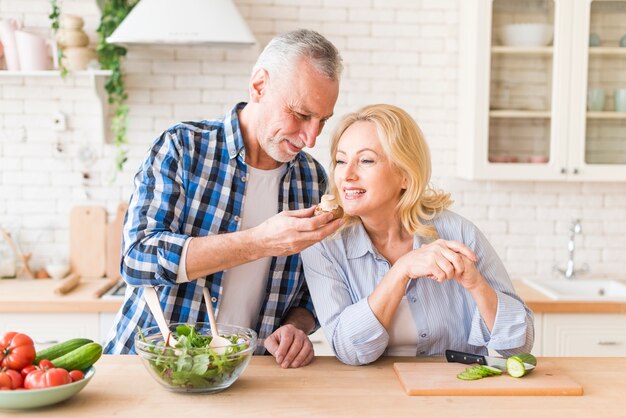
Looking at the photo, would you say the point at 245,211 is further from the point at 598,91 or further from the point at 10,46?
the point at 598,91

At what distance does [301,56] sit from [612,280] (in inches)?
109

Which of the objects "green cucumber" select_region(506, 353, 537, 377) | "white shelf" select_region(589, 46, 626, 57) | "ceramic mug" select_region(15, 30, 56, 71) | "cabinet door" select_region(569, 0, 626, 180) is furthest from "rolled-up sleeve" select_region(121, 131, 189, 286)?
"white shelf" select_region(589, 46, 626, 57)

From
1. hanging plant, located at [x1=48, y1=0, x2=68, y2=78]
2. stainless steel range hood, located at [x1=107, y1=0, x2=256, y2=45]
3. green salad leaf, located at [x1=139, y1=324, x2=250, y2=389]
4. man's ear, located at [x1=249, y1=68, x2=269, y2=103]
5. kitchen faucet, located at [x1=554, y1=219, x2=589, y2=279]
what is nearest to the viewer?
green salad leaf, located at [x1=139, y1=324, x2=250, y2=389]

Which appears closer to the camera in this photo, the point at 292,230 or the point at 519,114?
the point at 292,230

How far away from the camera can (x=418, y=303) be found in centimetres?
231

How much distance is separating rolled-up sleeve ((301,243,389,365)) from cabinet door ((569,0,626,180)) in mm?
2134

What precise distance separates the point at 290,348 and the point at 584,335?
2.10 meters

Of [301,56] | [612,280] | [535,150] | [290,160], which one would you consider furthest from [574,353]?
[301,56]

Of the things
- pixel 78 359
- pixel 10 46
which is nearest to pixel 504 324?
pixel 78 359

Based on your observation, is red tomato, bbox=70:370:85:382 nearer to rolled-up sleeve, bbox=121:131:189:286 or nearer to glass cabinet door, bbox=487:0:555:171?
rolled-up sleeve, bbox=121:131:189:286

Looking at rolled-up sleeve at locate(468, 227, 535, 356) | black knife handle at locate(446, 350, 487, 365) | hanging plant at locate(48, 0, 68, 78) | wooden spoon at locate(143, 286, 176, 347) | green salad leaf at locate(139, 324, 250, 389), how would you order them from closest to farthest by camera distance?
green salad leaf at locate(139, 324, 250, 389) < wooden spoon at locate(143, 286, 176, 347) < black knife handle at locate(446, 350, 487, 365) < rolled-up sleeve at locate(468, 227, 535, 356) < hanging plant at locate(48, 0, 68, 78)

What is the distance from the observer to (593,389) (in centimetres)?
194

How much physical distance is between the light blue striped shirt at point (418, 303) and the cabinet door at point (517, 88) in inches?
64.7

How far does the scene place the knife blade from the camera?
2.02 metres
